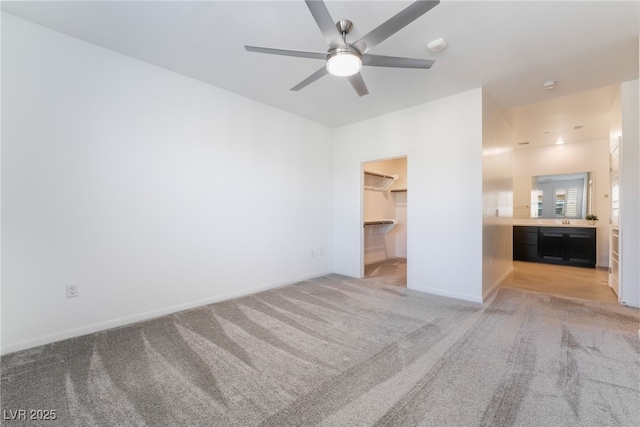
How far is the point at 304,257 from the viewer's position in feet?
14.5

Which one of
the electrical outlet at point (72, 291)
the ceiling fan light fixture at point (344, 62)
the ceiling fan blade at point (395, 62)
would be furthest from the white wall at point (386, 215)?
the electrical outlet at point (72, 291)

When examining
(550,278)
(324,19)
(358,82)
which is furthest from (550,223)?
(324,19)

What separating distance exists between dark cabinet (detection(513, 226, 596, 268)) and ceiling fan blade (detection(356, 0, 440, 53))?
21.2 feet

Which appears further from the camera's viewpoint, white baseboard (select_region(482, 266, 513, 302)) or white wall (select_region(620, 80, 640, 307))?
white baseboard (select_region(482, 266, 513, 302))

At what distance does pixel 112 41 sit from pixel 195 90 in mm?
846

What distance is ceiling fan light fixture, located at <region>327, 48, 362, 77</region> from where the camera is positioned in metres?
1.89

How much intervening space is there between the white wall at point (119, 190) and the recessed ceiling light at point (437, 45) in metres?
2.33

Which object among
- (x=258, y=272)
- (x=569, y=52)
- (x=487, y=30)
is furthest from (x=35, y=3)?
(x=569, y=52)

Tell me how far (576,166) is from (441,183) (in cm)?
481

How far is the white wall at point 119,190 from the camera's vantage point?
2.17m

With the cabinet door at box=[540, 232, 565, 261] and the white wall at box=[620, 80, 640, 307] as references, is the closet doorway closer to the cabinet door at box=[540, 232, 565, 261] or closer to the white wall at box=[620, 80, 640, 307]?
the white wall at box=[620, 80, 640, 307]

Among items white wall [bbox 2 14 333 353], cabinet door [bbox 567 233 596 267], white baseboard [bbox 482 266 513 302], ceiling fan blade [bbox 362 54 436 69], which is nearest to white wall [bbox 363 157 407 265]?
white baseboard [bbox 482 266 513 302]

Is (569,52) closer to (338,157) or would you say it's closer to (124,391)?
(338,157)

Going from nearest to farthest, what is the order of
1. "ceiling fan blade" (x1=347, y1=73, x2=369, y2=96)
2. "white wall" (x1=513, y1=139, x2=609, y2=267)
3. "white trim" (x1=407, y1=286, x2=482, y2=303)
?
1. "ceiling fan blade" (x1=347, y1=73, x2=369, y2=96)
2. "white trim" (x1=407, y1=286, x2=482, y2=303)
3. "white wall" (x1=513, y1=139, x2=609, y2=267)
